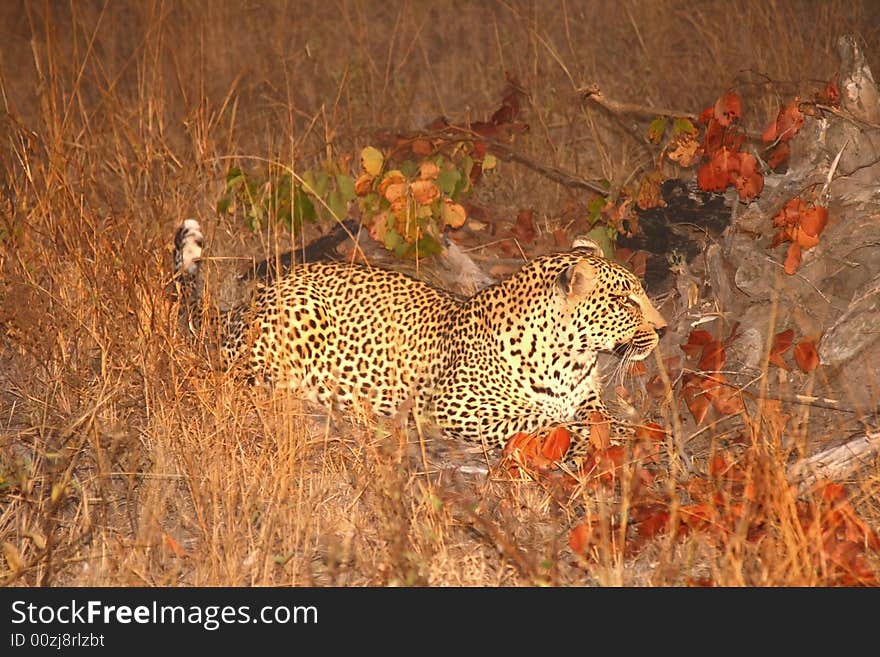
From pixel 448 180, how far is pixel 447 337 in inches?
64.9

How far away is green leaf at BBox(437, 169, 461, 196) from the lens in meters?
7.93

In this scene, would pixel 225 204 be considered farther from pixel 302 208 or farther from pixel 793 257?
pixel 793 257

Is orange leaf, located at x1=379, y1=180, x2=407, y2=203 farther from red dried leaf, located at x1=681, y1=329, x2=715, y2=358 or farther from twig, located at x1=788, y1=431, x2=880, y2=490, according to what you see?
twig, located at x1=788, y1=431, x2=880, y2=490

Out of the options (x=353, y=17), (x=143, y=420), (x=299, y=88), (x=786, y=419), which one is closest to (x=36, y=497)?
(x=143, y=420)

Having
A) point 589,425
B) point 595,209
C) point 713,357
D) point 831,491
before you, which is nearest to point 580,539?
point 831,491

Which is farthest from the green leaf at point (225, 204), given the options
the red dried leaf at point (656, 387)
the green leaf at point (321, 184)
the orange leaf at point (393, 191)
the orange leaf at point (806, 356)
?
the orange leaf at point (806, 356)

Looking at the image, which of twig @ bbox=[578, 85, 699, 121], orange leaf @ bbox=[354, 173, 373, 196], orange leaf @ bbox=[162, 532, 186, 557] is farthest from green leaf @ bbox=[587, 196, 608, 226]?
orange leaf @ bbox=[162, 532, 186, 557]

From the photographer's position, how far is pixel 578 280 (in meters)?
6.00

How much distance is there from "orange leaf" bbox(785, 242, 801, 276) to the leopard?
0.68 metres

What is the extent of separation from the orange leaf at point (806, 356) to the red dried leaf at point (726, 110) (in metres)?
1.33
